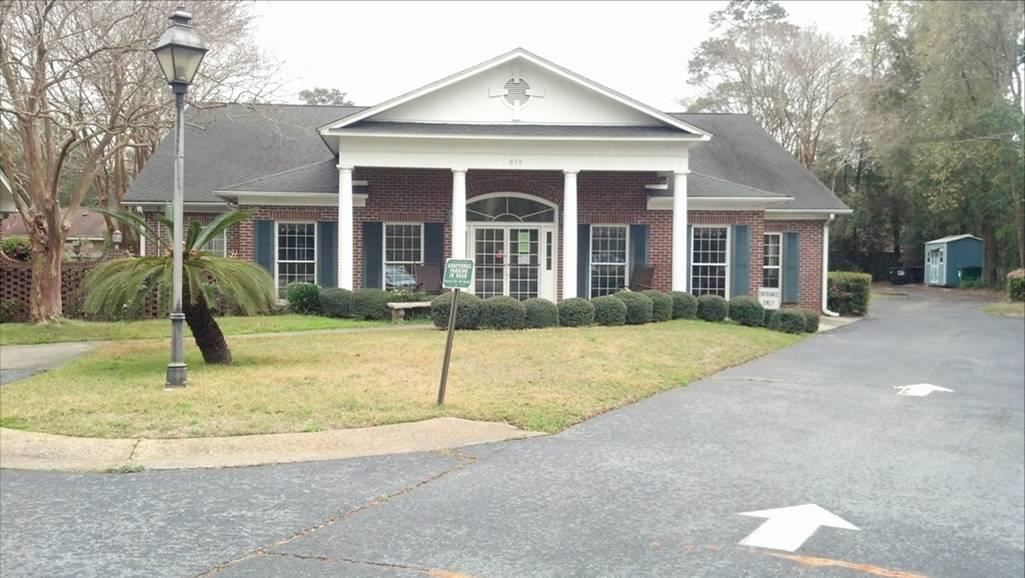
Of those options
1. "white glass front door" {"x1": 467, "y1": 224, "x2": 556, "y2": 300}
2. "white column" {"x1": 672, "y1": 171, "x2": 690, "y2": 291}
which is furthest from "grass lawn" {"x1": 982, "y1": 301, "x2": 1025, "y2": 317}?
"white glass front door" {"x1": 467, "y1": 224, "x2": 556, "y2": 300}

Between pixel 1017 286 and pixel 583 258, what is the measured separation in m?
21.0

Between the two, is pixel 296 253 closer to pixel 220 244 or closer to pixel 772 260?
pixel 220 244

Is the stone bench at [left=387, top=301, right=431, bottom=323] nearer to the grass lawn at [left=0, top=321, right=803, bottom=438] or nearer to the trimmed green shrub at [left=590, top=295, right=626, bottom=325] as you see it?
the grass lawn at [left=0, top=321, right=803, bottom=438]

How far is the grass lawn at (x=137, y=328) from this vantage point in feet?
53.1

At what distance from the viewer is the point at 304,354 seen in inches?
523

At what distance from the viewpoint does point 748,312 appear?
64.8 feet

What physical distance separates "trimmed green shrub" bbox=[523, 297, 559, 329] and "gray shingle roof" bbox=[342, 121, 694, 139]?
4202 millimetres

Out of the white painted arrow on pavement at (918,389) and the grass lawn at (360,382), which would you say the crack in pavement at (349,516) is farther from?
the white painted arrow on pavement at (918,389)

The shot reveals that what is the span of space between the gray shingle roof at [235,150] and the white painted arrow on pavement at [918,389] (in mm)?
14067

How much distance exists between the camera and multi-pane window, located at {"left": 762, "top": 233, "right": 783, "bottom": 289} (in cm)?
2464

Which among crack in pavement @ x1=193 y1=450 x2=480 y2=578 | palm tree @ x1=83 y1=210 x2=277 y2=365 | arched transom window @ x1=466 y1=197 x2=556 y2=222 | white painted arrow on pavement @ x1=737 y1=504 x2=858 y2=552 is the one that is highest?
arched transom window @ x1=466 y1=197 x2=556 y2=222

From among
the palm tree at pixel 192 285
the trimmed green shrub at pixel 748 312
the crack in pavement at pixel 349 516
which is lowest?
the crack in pavement at pixel 349 516

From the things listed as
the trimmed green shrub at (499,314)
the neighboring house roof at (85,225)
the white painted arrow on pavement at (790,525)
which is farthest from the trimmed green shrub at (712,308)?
the neighboring house roof at (85,225)

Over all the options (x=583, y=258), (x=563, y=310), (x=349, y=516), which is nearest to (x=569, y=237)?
(x=583, y=258)
